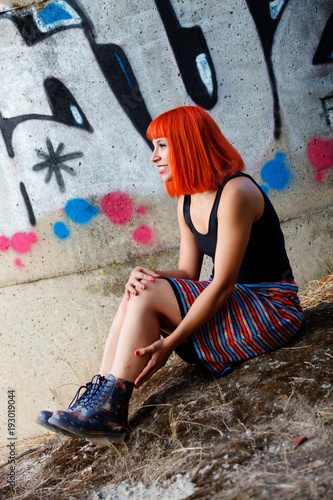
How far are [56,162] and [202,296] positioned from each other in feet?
6.46

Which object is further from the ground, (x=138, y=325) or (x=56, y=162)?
(x=56, y=162)

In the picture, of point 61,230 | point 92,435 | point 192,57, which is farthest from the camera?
point 61,230

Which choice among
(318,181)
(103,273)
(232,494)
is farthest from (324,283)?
(232,494)

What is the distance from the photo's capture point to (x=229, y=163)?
225cm

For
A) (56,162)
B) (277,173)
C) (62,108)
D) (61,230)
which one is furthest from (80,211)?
(277,173)

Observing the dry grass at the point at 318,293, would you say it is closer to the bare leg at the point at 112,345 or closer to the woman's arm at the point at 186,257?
the woman's arm at the point at 186,257

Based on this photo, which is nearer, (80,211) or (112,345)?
(112,345)

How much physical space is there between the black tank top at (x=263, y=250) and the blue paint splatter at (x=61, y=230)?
1.54m

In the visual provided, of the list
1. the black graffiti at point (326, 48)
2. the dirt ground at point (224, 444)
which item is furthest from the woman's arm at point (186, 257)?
the black graffiti at point (326, 48)

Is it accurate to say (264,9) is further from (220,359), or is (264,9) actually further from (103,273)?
A: (220,359)

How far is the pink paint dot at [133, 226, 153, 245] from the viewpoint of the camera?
12.0 feet

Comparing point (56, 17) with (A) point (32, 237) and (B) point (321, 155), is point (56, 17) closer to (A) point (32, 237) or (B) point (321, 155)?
(A) point (32, 237)

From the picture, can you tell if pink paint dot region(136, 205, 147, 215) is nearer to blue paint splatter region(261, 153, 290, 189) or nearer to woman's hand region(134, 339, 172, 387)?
blue paint splatter region(261, 153, 290, 189)

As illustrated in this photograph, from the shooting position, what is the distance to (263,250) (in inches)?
90.8
